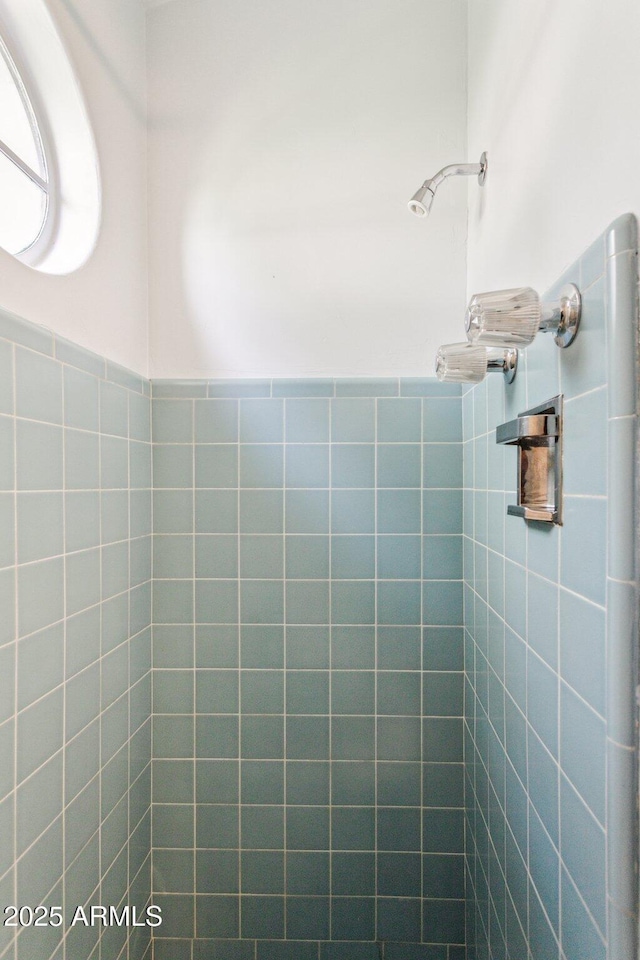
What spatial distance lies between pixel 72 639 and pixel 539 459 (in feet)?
3.45

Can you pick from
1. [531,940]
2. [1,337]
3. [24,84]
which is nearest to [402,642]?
[531,940]

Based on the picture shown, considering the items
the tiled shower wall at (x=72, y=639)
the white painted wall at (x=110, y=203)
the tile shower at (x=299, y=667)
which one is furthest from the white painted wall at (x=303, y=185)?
the tiled shower wall at (x=72, y=639)

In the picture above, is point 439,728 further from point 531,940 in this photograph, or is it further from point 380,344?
point 380,344

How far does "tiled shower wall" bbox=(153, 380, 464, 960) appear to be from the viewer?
5.33 ft

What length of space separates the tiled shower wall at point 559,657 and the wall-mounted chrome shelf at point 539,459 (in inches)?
1.0

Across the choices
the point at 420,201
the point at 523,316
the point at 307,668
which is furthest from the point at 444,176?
the point at 307,668

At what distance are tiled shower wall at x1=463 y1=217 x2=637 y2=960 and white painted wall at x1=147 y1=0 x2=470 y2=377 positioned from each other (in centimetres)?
51

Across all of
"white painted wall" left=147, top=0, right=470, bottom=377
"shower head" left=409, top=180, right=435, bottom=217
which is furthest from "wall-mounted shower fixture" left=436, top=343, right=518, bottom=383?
"white painted wall" left=147, top=0, right=470, bottom=377

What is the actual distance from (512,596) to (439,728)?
2.30ft

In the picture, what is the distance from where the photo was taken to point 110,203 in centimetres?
144

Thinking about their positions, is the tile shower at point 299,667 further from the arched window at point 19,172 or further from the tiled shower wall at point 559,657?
the arched window at point 19,172

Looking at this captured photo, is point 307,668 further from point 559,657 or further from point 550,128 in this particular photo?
point 550,128

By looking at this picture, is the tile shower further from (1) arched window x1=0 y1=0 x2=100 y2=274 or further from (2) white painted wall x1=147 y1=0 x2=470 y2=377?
(1) arched window x1=0 y1=0 x2=100 y2=274

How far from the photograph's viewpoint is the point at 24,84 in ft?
4.32
